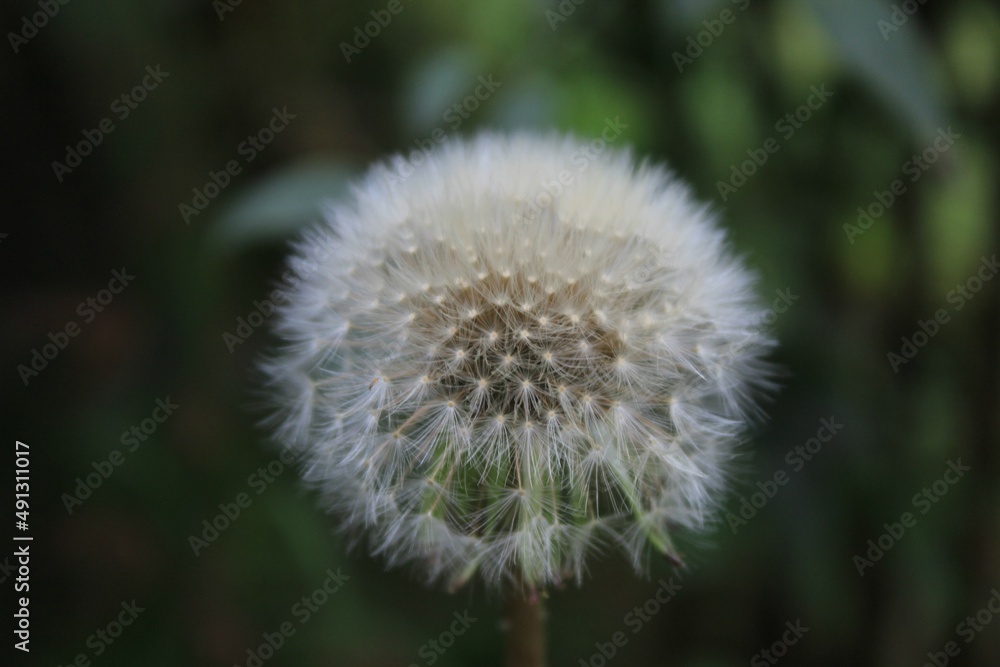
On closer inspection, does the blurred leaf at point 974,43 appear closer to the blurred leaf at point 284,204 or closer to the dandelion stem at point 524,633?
the blurred leaf at point 284,204

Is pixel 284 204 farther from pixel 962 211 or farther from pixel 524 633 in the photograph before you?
pixel 962 211

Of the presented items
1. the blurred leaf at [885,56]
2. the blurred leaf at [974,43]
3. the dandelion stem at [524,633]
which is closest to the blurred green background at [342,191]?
the blurred leaf at [974,43]

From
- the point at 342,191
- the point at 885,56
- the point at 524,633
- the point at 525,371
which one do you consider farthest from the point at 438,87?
the point at 524,633

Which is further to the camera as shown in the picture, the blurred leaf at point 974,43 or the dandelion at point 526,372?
the blurred leaf at point 974,43

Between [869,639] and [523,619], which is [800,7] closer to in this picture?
[523,619]

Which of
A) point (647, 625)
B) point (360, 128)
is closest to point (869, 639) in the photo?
point (647, 625)

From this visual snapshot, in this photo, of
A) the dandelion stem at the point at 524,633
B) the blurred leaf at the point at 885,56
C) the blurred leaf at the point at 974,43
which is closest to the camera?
the dandelion stem at the point at 524,633

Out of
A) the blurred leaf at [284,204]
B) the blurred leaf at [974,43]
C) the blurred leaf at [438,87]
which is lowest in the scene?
the blurred leaf at [284,204]
